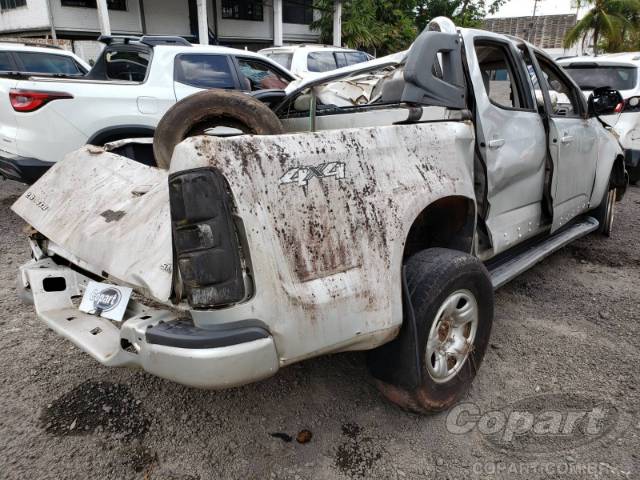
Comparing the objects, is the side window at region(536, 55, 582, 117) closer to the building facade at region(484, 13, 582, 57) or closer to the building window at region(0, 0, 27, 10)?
the building window at region(0, 0, 27, 10)

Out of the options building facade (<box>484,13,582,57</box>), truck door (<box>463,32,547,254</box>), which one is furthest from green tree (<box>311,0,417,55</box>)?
truck door (<box>463,32,547,254</box>)

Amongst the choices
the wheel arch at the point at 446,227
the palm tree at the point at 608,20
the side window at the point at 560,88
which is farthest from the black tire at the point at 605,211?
the palm tree at the point at 608,20

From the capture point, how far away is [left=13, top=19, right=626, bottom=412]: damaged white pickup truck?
65.5 inches

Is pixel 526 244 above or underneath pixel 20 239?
above

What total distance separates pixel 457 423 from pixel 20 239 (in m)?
4.60

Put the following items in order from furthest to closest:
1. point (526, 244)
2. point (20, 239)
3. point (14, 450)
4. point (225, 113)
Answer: point (20, 239) < point (526, 244) < point (225, 113) < point (14, 450)

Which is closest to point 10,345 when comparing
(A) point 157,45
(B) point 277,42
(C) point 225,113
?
(C) point 225,113

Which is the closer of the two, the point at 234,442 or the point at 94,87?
the point at 234,442

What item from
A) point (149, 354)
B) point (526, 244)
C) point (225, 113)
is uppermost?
point (225, 113)

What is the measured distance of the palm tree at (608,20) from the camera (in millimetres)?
22172

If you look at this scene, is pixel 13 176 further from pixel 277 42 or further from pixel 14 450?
pixel 277 42

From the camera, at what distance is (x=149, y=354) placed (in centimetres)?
171

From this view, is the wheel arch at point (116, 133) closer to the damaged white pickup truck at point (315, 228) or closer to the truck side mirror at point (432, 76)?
the damaged white pickup truck at point (315, 228)

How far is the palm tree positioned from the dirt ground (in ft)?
79.3
